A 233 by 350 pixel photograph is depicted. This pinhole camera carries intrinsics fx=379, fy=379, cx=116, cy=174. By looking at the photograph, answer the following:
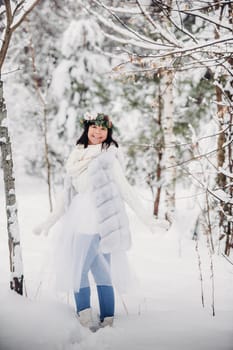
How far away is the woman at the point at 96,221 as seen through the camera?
3.38m

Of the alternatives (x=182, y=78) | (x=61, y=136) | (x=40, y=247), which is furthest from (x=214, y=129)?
(x=61, y=136)

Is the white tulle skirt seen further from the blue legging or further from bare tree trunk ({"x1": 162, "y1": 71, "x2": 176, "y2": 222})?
bare tree trunk ({"x1": 162, "y1": 71, "x2": 176, "y2": 222})

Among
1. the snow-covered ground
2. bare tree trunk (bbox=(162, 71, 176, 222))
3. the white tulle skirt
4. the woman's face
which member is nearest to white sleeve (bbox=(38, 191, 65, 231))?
the white tulle skirt

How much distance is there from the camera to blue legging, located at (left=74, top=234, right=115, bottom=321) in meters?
3.44

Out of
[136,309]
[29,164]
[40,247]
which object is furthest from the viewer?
[29,164]

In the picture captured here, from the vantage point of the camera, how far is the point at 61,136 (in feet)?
49.4

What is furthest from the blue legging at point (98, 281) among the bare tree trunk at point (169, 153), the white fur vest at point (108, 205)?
the bare tree trunk at point (169, 153)

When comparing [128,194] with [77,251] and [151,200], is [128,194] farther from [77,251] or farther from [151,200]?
[151,200]

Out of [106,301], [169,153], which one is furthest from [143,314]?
[169,153]

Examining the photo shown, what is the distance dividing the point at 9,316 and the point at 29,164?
16696 mm

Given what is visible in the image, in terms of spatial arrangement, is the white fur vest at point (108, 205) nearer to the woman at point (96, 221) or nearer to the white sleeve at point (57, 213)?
the woman at point (96, 221)

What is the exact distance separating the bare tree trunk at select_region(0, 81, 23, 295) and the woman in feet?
1.45

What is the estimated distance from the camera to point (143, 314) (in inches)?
149

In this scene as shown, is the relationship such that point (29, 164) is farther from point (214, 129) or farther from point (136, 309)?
point (136, 309)
